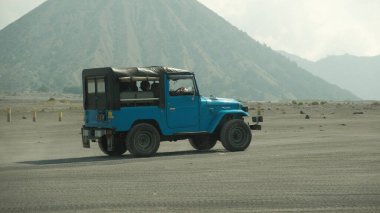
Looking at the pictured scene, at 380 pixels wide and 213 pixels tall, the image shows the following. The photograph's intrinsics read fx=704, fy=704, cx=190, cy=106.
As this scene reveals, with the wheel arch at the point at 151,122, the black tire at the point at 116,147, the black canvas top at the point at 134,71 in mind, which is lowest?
the black tire at the point at 116,147

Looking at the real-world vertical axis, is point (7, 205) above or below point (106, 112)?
below

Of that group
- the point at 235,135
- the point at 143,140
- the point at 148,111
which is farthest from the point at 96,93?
the point at 235,135

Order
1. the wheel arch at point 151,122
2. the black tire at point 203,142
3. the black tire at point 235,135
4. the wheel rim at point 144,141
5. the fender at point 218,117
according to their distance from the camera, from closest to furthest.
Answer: the wheel rim at point 144,141 → the wheel arch at point 151,122 → the fender at point 218,117 → the black tire at point 235,135 → the black tire at point 203,142

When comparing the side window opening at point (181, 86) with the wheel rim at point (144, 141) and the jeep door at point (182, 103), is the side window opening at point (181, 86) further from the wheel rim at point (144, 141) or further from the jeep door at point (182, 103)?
the wheel rim at point (144, 141)

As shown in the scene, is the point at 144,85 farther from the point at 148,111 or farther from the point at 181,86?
the point at 181,86

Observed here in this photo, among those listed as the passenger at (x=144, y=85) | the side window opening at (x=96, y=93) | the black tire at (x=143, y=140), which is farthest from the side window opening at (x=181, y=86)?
the side window opening at (x=96, y=93)

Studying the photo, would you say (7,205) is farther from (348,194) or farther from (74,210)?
(348,194)

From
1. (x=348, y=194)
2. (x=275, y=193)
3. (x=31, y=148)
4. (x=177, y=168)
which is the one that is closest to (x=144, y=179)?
(x=177, y=168)

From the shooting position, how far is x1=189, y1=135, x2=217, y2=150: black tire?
907 inches

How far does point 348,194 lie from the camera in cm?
1195

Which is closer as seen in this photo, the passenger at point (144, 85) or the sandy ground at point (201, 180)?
the sandy ground at point (201, 180)

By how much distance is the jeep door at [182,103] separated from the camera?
21234mm

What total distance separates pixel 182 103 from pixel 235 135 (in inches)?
86.6

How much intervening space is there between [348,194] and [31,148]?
16976 millimetres
